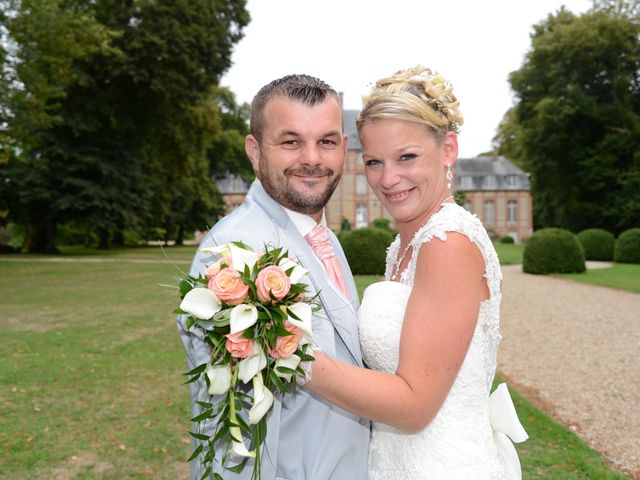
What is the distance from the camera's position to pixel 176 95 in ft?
84.8

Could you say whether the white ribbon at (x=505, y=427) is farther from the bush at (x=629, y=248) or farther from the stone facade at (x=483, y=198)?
the stone facade at (x=483, y=198)

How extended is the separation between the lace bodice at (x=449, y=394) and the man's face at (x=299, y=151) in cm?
51

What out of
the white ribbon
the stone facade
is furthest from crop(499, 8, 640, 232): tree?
the white ribbon

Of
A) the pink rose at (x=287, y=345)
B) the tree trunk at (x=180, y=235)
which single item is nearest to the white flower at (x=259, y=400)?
the pink rose at (x=287, y=345)

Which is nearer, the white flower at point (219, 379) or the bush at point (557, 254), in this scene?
the white flower at point (219, 379)

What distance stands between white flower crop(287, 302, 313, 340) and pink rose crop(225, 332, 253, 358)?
0.49 ft

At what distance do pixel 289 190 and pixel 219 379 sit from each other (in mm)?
996

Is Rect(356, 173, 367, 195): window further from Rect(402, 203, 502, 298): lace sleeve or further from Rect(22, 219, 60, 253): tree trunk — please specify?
Rect(402, 203, 502, 298): lace sleeve

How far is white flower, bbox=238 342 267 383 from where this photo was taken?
184cm

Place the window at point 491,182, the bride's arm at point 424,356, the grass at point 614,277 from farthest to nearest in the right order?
the window at point 491,182 < the grass at point 614,277 < the bride's arm at point 424,356

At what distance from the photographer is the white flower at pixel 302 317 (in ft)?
5.98

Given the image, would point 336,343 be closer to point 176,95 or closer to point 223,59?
point 176,95

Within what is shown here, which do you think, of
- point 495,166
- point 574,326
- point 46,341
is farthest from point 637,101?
point 46,341

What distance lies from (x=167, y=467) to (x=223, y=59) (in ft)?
81.4
